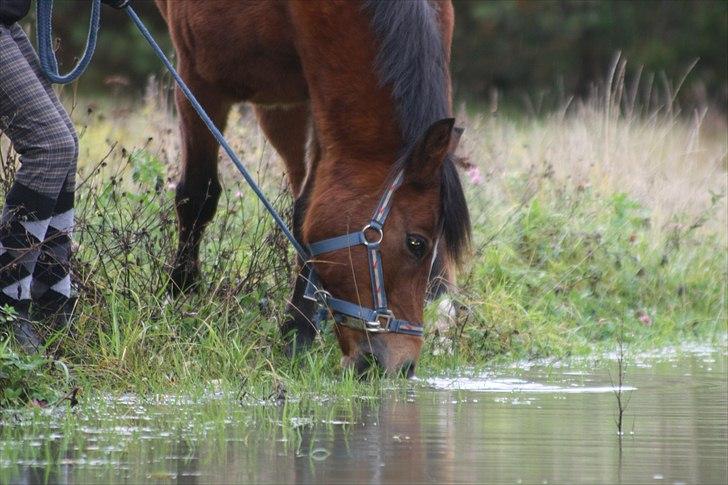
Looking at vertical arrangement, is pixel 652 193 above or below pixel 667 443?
above

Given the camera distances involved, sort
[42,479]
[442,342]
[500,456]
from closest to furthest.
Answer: [42,479] → [500,456] → [442,342]

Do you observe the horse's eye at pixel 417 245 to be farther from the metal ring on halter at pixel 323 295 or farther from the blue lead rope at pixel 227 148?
the blue lead rope at pixel 227 148

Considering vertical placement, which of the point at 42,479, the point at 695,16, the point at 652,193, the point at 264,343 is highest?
the point at 695,16

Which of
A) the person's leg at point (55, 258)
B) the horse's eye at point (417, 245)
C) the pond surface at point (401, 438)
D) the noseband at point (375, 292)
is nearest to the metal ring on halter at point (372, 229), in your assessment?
the noseband at point (375, 292)

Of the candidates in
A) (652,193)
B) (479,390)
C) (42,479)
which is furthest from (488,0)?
(42,479)

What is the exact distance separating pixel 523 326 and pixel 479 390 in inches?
68.2

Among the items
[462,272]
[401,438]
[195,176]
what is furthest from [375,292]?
[195,176]

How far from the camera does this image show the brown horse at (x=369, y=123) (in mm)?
5629

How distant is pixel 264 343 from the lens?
20.4ft

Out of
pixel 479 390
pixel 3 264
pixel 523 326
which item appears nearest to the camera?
pixel 3 264

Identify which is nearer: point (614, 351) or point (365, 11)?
point (365, 11)

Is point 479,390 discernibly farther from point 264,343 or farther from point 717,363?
point 717,363

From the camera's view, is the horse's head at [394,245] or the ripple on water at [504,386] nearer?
the horse's head at [394,245]

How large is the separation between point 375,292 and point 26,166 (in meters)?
1.38
